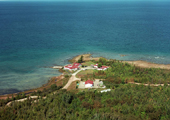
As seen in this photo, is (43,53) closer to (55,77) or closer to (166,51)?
(55,77)

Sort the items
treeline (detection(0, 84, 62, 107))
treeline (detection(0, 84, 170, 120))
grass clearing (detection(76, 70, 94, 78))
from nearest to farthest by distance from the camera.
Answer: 1. treeline (detection(0, 84, 170, 120))
2. treeline (detection(0, 84, 62, 107))
3. grass clearing (detection(76, 70, 94, 78))

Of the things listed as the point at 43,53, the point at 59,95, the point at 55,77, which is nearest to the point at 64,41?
the point at 43,53

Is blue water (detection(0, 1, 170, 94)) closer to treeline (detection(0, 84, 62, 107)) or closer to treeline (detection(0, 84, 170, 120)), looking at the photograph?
→ treeline (detection(0, 84, 62, 107))

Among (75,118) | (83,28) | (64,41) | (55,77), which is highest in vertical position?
(83,28)

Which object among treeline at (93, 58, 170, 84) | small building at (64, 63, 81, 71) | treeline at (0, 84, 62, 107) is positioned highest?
small building at (64, 63, 81, 71)

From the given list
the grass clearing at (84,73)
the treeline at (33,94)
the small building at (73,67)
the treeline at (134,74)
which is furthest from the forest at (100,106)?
the small building at (73,67)

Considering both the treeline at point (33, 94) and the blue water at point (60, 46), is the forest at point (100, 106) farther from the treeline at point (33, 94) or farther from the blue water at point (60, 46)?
the blue water at point (60, 46)

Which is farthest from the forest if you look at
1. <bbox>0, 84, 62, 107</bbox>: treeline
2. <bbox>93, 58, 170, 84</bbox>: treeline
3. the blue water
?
the blue water
